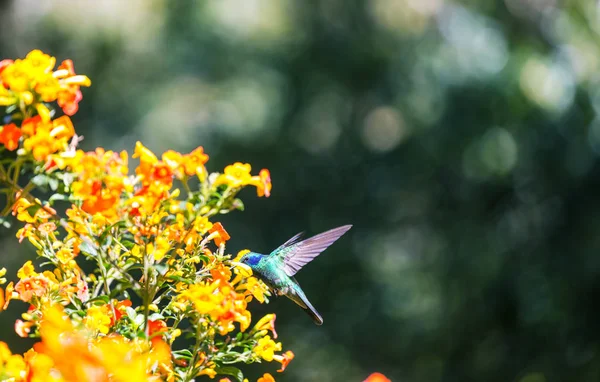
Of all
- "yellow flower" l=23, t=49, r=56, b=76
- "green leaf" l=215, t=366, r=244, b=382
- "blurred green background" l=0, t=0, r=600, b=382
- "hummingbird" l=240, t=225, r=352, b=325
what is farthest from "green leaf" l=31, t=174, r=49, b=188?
"blurred green background" l=0, t=0, r=600, b=382

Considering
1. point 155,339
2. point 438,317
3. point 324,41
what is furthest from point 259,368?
point 155,339

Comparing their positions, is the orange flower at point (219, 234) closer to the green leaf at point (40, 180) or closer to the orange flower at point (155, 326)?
the orange flower at point (155, 326)

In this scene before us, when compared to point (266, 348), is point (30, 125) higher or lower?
higher

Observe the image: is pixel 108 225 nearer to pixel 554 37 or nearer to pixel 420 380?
pixel 420 380

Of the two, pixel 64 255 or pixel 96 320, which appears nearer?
pixel 96 320

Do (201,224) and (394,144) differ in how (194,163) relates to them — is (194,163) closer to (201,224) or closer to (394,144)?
(201,224)

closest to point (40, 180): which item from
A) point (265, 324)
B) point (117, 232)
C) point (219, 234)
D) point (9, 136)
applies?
point (9, 136)
